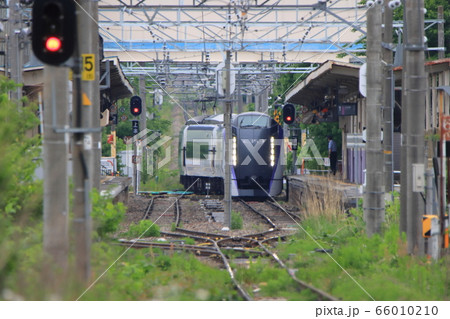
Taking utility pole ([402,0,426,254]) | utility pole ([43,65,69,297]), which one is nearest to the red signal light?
utility pole ([43,65,69,297])

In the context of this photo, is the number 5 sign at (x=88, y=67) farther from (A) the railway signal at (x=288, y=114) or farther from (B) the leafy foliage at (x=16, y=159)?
(A) the railway signal at (x=288, y=114)

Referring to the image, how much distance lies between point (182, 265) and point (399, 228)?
3.82 m

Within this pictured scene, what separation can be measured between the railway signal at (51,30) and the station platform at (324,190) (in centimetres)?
794

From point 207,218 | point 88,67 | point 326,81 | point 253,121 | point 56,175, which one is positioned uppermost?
point 326,81

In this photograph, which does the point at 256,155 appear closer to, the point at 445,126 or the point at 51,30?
the point at 445,126

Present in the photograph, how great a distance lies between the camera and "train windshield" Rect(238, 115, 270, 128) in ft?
92.0

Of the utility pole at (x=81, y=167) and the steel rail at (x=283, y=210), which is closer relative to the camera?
the utility pole at (x=81, y=167)

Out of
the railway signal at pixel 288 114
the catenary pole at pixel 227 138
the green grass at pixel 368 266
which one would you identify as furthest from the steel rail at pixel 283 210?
the green grass at pixel 368 266

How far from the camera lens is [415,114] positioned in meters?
11.7

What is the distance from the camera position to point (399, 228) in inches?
523

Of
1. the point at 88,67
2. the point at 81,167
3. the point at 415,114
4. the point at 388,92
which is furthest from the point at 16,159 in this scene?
the point at 388,92

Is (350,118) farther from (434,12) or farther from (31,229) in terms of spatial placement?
(31,229)

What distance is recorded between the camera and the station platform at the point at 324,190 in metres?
18.9

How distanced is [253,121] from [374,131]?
14.7m
